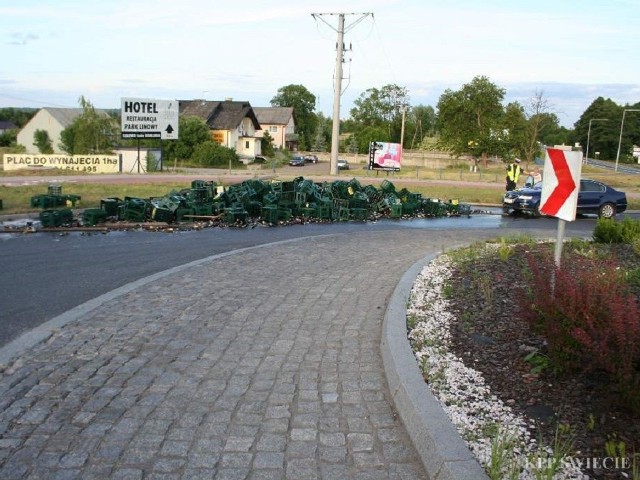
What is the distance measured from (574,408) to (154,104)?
42.9 meters

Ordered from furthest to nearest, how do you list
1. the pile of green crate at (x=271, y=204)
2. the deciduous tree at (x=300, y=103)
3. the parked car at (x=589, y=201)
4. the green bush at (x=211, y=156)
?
the deciduous tree at (x=300, y=103)
the green bush at (x=211, y=156)
the parked car at (x=589, y=201)
the pile of green crate at (x=271, y=204)

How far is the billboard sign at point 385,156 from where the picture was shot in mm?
49303

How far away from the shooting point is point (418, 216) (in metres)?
21.1

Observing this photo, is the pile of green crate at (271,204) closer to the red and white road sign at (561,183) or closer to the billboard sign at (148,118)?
the red and white road sign at (561,183)

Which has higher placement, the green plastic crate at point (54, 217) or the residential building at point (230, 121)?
the residential building at point (230, 121)

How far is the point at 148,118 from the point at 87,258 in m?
34.3

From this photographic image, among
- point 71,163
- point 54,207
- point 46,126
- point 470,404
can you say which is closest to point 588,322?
point 470,404

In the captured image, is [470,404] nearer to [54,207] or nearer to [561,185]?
[561,185]

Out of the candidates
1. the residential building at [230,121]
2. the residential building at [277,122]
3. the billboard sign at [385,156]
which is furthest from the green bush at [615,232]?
the residential building at [277,122]

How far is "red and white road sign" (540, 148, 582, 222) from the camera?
230 inches

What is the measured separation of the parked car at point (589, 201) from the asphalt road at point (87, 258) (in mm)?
5610

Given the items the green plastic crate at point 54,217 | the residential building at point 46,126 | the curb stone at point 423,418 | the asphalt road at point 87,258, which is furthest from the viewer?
the residential building at point 46,126

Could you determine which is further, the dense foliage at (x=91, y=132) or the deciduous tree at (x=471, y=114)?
the deciduous tree at (x=471, y=114)

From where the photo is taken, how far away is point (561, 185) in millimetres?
6027
